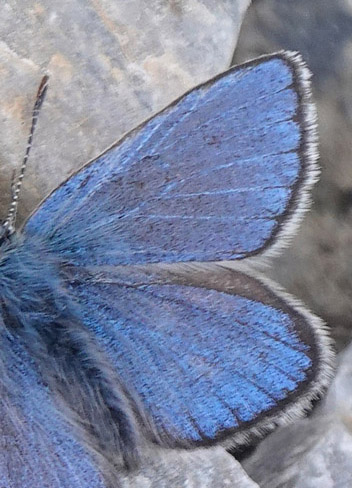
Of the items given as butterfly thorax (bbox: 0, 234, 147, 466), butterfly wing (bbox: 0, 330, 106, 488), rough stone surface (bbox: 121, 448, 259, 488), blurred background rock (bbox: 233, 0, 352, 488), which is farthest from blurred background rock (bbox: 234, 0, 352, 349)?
butterfly wing (bbox: 0, 330, 106, 488)

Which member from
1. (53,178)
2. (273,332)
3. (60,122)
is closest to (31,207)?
(53,178)

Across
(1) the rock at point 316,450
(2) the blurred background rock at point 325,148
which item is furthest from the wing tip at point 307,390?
(2) the blurred background rock at point 325,148

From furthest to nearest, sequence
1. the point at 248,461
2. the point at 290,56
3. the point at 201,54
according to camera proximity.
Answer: the point at 201,54
the point at 248,461
the point at 290,56

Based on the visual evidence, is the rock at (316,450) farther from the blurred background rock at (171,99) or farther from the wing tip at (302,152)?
the wing tip at (302,152)

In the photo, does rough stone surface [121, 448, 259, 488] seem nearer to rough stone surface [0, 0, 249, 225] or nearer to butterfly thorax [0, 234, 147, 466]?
butterfly thorax [0, 234, 147, 466]

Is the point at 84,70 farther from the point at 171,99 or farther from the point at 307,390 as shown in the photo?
the point at 307,390

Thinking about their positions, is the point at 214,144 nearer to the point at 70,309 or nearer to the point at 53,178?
the point at 70,309

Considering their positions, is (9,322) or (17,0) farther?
(17,0)

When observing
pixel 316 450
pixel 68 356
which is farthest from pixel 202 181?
pixel 316 450
